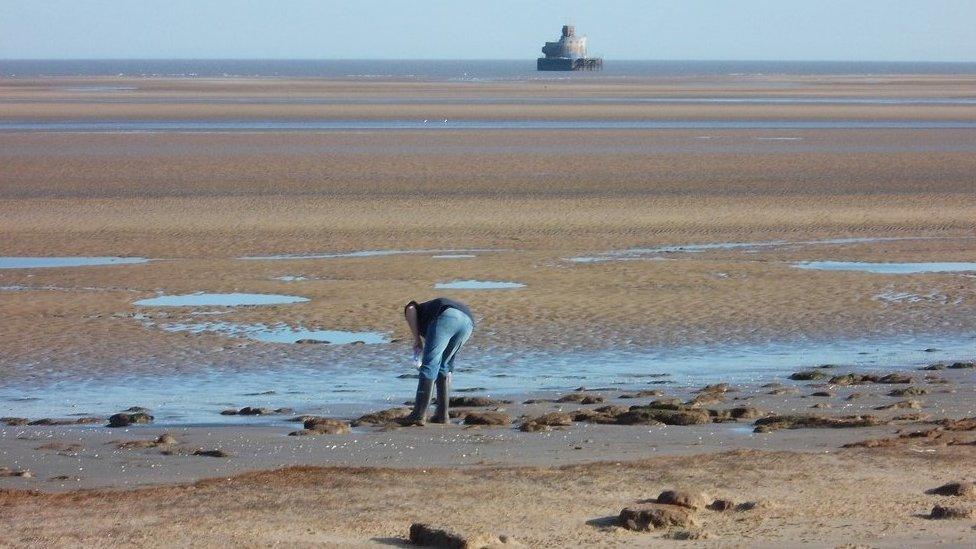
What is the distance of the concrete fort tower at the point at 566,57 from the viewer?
177250 mm

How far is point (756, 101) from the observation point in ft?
256

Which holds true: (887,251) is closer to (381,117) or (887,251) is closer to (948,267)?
(948,267)

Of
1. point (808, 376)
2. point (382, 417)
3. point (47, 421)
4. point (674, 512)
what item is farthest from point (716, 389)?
point (47, 421)

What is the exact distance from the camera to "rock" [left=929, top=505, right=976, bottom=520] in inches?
277

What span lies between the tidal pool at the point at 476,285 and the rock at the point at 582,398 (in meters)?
5.99

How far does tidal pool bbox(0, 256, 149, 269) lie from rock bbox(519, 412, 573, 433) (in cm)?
1069

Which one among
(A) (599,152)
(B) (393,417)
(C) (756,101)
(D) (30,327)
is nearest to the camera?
(B) (393,417)

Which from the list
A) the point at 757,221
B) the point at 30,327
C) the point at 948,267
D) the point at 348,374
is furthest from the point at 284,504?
the point at 757,221

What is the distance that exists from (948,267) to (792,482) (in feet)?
38.2

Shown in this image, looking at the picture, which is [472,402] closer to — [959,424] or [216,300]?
[959,424]

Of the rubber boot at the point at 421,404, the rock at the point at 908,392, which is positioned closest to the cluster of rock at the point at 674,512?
the rubber boot at the point at 421,404

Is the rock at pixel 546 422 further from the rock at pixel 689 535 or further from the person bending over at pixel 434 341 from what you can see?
the rock at pixel 689 535

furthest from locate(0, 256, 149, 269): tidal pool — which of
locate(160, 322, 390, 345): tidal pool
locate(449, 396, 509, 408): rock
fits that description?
locate(449, 396, 509, 408): rock

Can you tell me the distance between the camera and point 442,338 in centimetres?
1008
